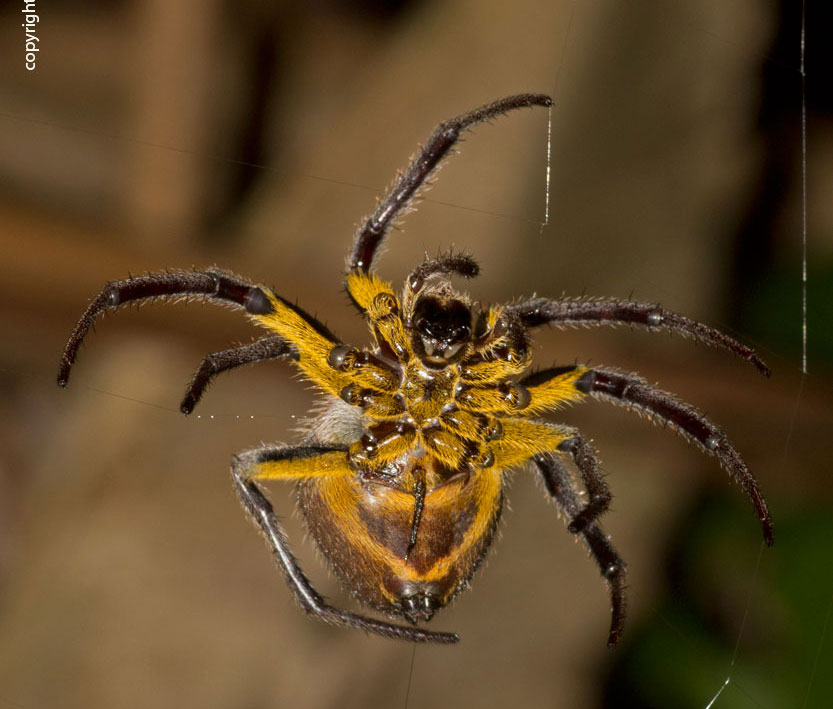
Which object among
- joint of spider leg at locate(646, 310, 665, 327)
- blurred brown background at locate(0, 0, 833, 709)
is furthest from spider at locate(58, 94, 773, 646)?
blurred brown background at locate(0, 0, 833, 709)

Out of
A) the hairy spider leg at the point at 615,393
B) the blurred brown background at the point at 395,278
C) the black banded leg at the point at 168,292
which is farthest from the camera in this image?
the blurred brown background at the point at 395,278

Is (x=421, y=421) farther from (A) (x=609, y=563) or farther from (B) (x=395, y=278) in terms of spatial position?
(B) (x=395, y=278)

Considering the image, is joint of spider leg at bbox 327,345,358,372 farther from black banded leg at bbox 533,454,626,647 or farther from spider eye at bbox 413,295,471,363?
black banded leg at bbox 533,454,626,647

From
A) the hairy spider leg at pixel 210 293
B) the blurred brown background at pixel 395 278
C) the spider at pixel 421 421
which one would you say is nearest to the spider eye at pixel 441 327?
the spider at pixel 421 421

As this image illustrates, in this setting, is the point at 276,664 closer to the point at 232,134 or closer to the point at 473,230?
the point at 473,230

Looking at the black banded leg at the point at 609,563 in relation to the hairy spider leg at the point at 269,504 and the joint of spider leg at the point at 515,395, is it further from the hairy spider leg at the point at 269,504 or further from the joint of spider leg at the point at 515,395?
the hairy spider leg at the point at 269,504

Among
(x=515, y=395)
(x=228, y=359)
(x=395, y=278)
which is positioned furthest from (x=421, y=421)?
(x=395, y=278)
